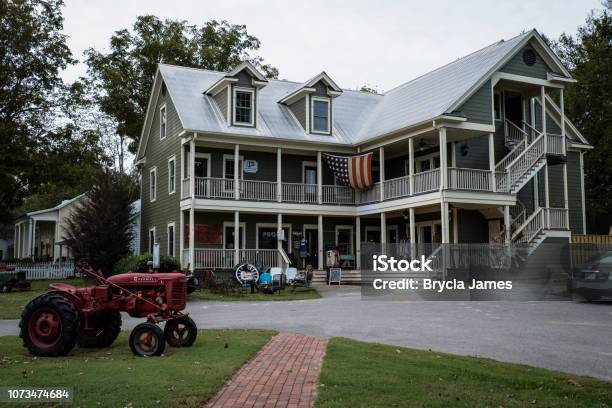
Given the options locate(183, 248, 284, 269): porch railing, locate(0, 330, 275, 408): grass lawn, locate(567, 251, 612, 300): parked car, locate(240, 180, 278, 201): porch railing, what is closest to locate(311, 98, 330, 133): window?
locate(240, 180, 278, 201): porch railing

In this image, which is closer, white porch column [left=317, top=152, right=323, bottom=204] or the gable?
the gable

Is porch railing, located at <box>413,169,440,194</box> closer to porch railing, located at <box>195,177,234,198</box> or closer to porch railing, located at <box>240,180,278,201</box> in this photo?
porch railing, located at <box>240,180,278,201</box>

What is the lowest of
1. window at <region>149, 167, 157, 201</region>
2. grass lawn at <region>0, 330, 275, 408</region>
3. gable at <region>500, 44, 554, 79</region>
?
grass lawn at <region>0, 330, 275, 408</region>

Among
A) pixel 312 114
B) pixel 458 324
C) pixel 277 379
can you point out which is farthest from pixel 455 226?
pixel 277 379

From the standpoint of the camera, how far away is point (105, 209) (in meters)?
26.5

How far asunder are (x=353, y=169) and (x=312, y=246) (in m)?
4.52

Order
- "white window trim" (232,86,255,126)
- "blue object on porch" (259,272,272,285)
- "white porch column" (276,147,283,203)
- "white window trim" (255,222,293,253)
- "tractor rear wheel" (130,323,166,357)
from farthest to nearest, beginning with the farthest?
"white window trim" (255,222,293,253), "white window trim" (232,86,255,126), "white porch column" (276,147,283,203), "blue object on porch" (259,272,272,285), "tractor rear wheel" (130,323,166,357)

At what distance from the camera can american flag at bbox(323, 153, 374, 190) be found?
29442mm

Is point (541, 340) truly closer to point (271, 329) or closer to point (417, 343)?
point (417, 343)

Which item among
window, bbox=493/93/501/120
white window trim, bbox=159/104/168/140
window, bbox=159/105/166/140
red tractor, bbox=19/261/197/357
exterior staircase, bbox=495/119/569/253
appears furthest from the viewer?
window, bbox=159/105/166/140

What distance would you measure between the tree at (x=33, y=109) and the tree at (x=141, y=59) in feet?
16.5

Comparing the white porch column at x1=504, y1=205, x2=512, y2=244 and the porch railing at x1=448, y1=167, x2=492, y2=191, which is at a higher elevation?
the porch railing at x1=448, y1=167, x2=492, y2=191

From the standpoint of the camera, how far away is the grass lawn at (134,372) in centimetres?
659

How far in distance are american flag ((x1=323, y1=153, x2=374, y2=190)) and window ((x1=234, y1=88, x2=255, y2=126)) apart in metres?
4.06
